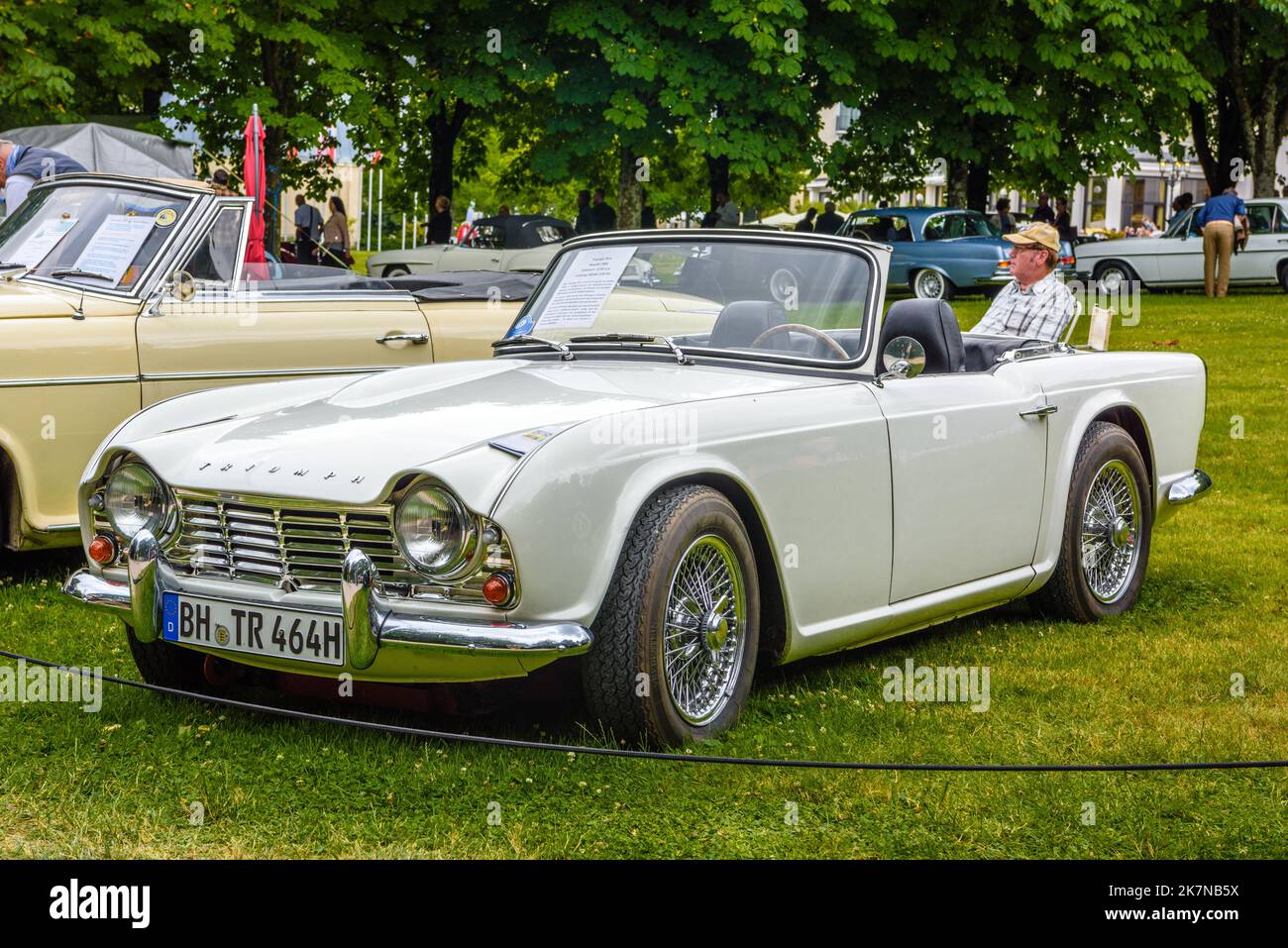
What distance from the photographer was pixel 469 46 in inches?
967

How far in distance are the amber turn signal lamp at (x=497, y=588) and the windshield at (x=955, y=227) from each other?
2341 centimetres

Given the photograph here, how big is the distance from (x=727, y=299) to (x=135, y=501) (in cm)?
212

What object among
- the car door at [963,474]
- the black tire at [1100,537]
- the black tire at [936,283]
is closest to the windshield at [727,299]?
the car door at [963,474]

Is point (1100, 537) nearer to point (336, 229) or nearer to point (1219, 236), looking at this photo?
point (1219, 236)

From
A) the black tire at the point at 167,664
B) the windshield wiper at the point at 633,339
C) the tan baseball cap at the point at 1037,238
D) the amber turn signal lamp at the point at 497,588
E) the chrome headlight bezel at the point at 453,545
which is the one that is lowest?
the black tire at the point at 167,664

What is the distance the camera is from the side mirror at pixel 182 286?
24.6 ft

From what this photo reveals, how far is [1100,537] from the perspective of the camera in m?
6.77

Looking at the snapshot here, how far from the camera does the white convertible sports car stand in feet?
14.2

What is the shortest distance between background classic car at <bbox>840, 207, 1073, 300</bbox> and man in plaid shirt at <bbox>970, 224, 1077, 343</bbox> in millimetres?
17503

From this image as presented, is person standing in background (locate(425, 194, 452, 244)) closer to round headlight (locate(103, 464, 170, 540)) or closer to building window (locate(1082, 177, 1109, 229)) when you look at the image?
round headlight (locate(103, 464, 170, 540))

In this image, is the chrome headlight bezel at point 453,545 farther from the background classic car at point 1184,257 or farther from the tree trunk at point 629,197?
the background classic car at point 1184,257

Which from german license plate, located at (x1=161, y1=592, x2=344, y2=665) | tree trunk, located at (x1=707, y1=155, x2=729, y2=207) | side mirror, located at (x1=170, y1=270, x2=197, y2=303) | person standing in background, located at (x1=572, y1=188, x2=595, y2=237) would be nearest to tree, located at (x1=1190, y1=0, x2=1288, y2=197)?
tree trunk, located at (x1=707, y1=155, x2=729, y2=207)

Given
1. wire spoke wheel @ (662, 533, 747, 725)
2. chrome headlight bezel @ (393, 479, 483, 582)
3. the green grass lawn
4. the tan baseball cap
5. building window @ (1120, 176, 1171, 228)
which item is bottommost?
the green grass lawn

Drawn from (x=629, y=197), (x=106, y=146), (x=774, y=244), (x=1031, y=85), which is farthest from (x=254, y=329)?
(x=1031, y=85)
